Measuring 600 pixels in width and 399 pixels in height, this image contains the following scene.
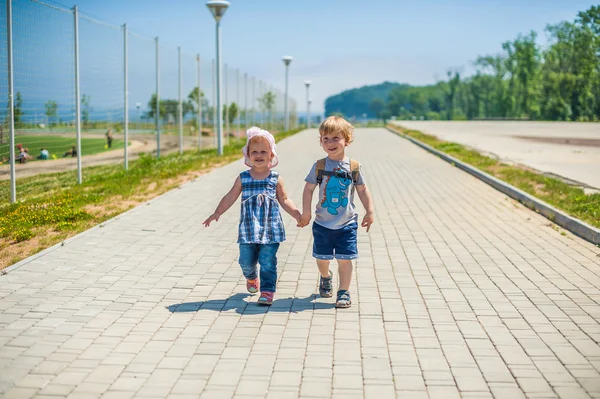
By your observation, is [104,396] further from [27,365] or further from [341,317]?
[341,317]

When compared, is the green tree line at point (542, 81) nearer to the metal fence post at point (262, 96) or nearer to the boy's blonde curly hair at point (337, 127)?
the metal fence post at point (262, 96)

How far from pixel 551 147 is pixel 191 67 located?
1224 cm

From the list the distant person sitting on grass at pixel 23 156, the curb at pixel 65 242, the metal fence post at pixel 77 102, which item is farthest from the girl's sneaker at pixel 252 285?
the metal fence post at pixel 77 102

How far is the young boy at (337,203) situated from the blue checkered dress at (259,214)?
0.23 metres

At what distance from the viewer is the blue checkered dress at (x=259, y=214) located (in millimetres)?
5543

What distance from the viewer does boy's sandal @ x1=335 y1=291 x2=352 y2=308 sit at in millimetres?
5516

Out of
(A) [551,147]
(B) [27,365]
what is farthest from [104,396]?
(A) [551,147]

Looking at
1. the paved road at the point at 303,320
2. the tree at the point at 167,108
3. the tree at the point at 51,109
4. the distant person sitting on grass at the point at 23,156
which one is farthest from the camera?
the tree at the point at 167,108

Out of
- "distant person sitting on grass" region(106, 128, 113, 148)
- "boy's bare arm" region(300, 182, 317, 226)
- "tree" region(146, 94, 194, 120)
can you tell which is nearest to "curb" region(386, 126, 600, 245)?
"boy's bare arm" region(300, 182, 317, 226)

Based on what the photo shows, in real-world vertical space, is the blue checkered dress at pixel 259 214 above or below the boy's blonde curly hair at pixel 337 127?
below

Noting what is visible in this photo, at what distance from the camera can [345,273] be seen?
557 cm

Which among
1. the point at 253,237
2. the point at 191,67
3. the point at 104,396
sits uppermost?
the point at 191,67

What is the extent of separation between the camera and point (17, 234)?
7922mm

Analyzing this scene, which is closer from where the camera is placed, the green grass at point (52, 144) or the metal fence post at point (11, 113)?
A: the metal fence post at point (11, 113)
